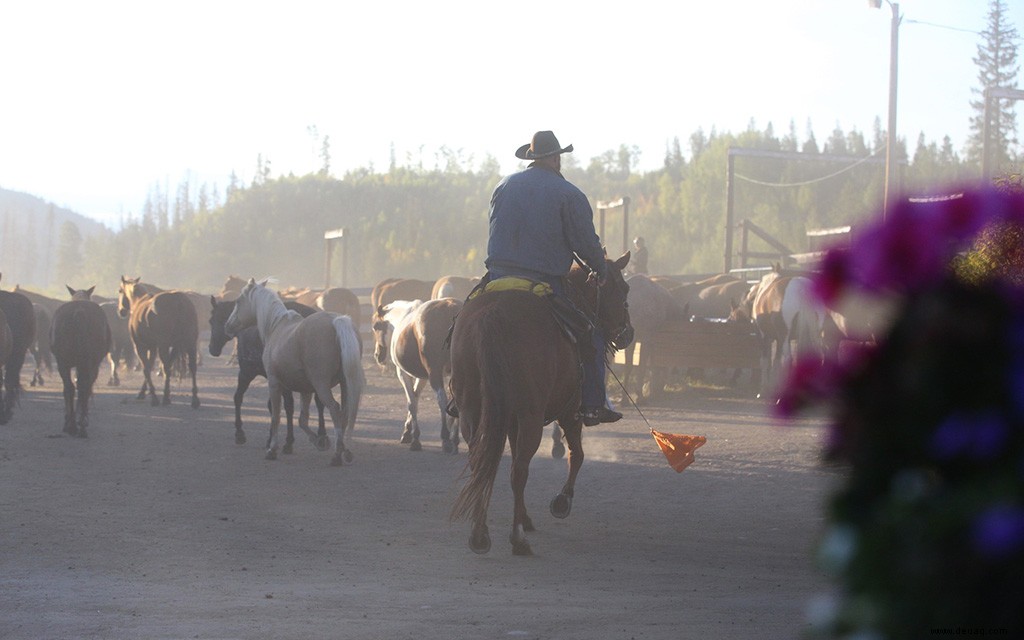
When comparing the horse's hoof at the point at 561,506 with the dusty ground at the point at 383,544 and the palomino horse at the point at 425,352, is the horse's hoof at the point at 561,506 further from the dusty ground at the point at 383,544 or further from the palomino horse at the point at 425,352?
the palomino horse at the point at 425,352

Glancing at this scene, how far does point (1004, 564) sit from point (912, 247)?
0.96 feet

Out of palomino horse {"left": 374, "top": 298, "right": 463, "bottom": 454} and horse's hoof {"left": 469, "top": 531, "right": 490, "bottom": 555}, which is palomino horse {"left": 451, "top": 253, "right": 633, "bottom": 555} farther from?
palomino horse {"left": 374, "top": 298, "right": 463, "bottom": 454}

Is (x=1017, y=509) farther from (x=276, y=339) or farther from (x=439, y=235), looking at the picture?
(x=439, y=235)

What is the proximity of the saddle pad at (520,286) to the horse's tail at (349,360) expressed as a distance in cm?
473

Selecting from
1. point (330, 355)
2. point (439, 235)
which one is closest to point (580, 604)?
point (330, 355)

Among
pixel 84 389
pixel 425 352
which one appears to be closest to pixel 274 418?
pixel 425 352

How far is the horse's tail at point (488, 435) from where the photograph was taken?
7.48 meters

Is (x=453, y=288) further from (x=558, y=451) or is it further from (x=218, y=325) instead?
(x=558, y=451)

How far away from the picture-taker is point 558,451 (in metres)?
13.4

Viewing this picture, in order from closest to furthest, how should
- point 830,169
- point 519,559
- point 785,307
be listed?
point 519,559
point 785,307
point 830,169

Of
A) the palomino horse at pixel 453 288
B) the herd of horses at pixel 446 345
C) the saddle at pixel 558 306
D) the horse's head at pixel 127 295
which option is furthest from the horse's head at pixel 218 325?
the palomino horse at pixel 453 288

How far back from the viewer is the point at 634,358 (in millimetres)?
19797

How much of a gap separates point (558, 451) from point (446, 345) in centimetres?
524

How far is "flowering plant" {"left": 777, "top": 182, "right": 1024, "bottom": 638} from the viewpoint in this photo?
101cm
